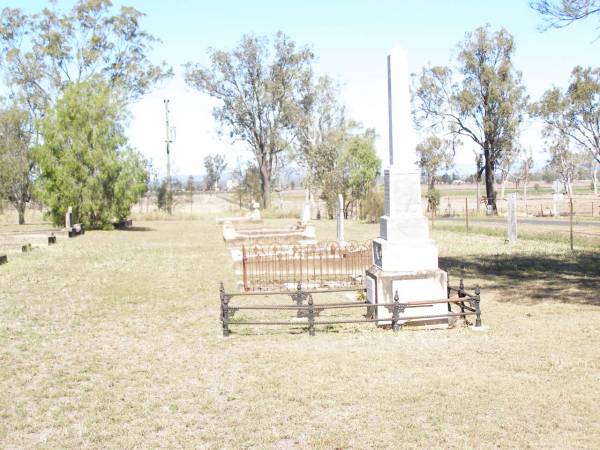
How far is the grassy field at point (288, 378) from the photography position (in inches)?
210

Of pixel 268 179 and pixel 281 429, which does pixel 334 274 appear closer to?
pixel 281 429

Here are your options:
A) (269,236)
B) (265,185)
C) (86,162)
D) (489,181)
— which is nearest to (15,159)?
(86,162)

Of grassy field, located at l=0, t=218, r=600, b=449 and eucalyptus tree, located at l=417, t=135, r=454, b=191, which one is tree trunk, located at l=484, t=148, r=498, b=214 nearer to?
eucalyptus tree, located at l=417, t=135, r=454, b=191

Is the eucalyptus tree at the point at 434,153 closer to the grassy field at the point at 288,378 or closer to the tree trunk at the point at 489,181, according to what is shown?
the tree trunk at the point at 489,181

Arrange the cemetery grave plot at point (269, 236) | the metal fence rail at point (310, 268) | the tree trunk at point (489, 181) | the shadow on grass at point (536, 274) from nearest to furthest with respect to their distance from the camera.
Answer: the shadow on grass at point (536, 274) → the metal fence rail at point (310, 268) → the cemetery grave plot at point (269, 236) → the tree trunk at point (489, 181)

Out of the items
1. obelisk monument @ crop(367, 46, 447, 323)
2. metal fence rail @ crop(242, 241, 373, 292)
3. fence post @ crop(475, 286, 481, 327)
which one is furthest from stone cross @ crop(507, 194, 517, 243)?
fence post @ crop(475, 286, 481, 327)

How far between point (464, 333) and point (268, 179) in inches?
1847

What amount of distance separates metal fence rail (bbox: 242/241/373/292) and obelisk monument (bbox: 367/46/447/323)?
15.5 ft

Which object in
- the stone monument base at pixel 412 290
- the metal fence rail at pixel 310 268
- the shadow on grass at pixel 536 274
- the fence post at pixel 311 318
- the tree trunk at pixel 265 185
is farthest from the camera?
the tree trunk at pixel 265 185

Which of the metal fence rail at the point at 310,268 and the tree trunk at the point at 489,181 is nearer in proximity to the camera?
the metal fence rail at the point at 310,268

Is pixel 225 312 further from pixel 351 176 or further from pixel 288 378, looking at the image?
pixel 351 176

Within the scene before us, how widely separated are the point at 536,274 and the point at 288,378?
405 inches

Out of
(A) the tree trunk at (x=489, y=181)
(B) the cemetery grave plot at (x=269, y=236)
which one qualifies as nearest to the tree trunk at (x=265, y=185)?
(A) the tree trunk at (x=489, y=181)

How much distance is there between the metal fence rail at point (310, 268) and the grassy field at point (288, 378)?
249 cm
